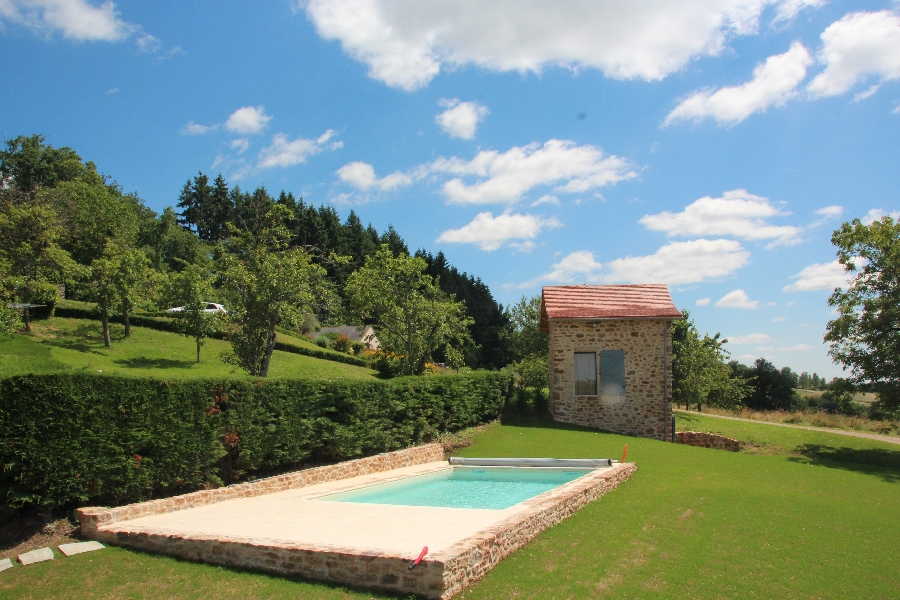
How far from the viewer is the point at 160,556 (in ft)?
23.2

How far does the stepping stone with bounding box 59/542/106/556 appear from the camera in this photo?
23.4ft

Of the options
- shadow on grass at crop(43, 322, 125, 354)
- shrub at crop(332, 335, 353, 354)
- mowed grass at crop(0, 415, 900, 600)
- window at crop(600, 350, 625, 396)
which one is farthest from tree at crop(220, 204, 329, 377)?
shrub at crop(332, 335, 353, 354)

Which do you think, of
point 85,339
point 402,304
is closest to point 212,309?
point 85,339

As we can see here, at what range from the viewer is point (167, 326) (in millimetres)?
32469

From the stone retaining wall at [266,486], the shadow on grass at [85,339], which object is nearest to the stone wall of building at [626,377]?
the stone retaining wall at [266,486]

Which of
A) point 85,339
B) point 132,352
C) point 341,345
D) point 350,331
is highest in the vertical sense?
point 350,331

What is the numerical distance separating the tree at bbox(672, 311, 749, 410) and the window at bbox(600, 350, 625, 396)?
5792 mm

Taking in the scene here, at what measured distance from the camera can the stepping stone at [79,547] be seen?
7119 millimetres

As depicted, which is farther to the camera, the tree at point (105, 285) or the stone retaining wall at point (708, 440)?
the tree at point (105, 285)

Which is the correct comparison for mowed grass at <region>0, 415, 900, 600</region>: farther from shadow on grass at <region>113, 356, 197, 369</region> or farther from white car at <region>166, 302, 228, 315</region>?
white car at <region>166, 302, 228, 315</region>

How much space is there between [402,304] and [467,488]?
10.2 m

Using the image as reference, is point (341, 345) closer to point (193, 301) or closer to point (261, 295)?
point (193, 301)

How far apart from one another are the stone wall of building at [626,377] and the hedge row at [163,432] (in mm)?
8586

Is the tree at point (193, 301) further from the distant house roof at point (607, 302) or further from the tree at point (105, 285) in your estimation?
the distant house roof at point (607, 302)
